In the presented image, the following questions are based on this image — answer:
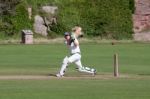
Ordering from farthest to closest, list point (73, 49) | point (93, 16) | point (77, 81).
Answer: point (93, 16) < point (73, 49) < point (77, 81)

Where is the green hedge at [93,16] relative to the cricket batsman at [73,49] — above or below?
below

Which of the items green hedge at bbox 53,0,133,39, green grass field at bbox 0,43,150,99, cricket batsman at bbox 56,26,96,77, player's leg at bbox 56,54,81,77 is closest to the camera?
green grass field at bbox 0,43,150,99

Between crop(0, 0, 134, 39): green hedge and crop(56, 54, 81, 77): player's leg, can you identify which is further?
crop(0, 0, 134, 39): green hedge

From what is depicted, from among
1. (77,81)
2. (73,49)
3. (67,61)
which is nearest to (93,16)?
(73,49)

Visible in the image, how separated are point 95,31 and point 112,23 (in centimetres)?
176

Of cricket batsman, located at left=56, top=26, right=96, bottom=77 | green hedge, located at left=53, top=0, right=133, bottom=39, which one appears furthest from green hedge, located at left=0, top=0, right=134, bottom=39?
cricket batsman, located at left=56, top=26, right=96, bottom=77

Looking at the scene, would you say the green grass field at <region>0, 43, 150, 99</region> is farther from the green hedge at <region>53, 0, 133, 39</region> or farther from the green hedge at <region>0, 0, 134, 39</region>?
the green hedge at <region>53, 0, 133, 39</region>

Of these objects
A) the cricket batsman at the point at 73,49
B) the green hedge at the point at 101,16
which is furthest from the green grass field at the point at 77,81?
the green hedge at the point at 101,16

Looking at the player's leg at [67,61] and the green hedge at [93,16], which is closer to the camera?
the player's leg at [67,61]

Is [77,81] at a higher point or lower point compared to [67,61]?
lower

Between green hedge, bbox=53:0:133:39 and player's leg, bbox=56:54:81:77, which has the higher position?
player's leg, bbox=56:54:81:77

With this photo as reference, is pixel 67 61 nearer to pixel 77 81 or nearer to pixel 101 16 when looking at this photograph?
pixel 77 81

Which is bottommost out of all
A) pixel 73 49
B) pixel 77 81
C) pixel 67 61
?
pixel 77 81

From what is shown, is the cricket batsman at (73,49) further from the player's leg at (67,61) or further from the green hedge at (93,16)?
the green hedge at (93,16)
